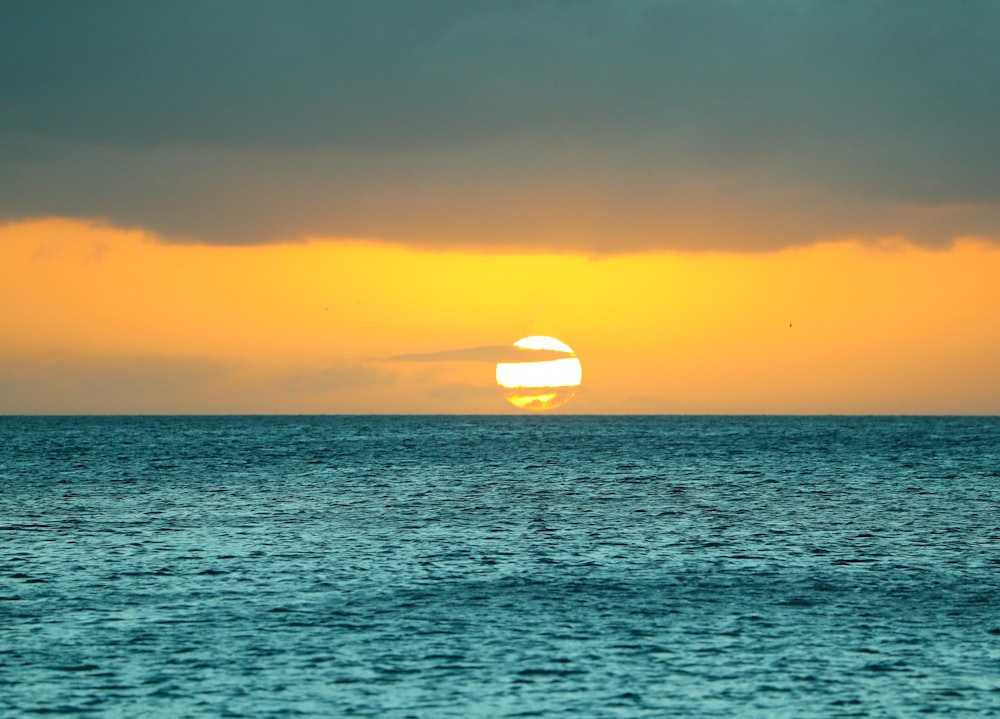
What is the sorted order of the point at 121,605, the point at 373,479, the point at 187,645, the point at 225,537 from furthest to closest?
the point at 373,479 < the point at 225,537 < the point at 121,605 < the point at 187,645

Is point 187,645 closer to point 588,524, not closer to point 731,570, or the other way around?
point 731,570

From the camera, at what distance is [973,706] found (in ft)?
87.0

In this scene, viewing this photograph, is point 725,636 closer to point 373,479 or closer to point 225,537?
point 225,537

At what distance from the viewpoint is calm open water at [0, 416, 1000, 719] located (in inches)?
1086

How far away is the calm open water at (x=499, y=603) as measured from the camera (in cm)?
2759

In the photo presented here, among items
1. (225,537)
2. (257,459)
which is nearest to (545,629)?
(225,537)

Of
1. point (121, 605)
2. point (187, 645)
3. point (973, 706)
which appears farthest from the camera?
point (121, 605)

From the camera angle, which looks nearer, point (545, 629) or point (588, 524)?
point (545, 629)

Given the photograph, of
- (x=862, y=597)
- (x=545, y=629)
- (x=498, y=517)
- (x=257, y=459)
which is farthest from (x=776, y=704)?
(x=257, y=459)

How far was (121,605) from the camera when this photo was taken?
3781 cm

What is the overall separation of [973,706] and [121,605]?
82.7ft

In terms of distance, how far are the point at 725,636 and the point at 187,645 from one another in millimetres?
14884

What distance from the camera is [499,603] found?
38.6 meters

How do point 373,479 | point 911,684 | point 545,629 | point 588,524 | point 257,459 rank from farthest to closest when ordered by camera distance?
point 257,459 < point 373,479 < point 588,524 < point 545,629 < point 911,684
